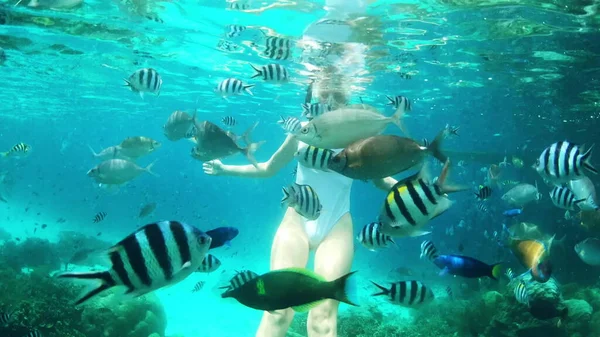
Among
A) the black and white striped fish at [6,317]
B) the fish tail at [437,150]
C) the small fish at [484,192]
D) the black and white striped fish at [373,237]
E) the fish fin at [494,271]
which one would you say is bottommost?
the black and white striped fish at [6,317]

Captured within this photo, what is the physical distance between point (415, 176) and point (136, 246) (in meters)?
2.11

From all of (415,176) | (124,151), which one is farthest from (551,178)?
(124,151)

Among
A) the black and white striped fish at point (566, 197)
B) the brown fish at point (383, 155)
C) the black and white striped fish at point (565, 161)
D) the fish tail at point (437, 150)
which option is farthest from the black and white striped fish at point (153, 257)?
the black and white striped fish at point (566, 197)

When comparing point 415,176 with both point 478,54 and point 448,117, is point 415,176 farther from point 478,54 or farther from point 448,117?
point 448,117

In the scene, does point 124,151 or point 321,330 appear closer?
point 321,330

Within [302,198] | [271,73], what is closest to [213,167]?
[271,73]

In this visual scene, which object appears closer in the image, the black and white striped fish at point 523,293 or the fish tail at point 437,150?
the fish tail at point 437,150

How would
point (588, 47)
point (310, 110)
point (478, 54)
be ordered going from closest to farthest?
point (310, 110), point (588, 47), point (478, 54)

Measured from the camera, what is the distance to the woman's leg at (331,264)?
6500 mm

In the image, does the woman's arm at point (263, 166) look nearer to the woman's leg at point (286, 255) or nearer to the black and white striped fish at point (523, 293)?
the woman's leg at point (286, 255)

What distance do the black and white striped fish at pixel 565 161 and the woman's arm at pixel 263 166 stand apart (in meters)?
4.37

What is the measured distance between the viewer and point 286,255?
22.8 feet

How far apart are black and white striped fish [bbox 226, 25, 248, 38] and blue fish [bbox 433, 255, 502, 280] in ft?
47.1

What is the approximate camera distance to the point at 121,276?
2.20m
